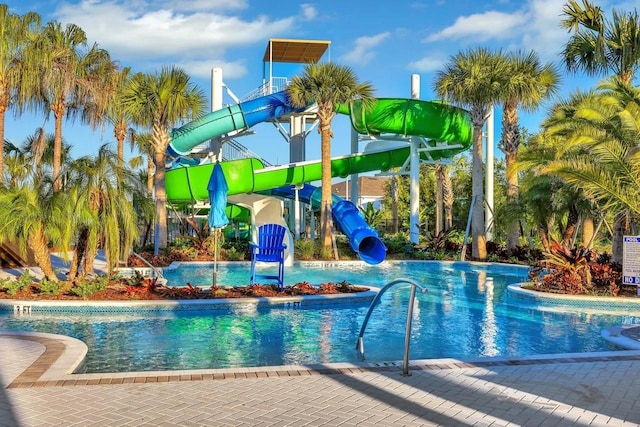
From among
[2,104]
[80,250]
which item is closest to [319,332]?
[80,250]

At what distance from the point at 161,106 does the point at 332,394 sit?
55.8 feet

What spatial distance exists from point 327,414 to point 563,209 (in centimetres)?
1522

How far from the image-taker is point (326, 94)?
21.1 m

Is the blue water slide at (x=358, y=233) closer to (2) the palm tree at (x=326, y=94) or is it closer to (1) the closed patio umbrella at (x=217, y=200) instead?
(2) the palm tree at (x=326, y=94)

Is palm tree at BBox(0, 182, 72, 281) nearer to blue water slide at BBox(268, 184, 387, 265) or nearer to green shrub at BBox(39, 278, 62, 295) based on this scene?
green shrub at BBox(39, 278, 62, 295)

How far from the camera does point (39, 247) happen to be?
35.0 feet

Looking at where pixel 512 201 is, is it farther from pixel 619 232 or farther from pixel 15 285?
pixel 15 285

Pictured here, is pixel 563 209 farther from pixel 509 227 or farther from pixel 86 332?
pixel 86 332

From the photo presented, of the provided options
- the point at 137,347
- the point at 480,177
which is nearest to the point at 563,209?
the point at 480,177

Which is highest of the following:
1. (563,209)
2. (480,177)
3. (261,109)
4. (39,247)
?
(261,109)

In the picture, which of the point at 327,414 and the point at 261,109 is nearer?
the point at 327,414

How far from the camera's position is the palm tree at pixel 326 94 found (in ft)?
69.1

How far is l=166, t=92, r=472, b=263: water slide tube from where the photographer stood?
21359 millimetres

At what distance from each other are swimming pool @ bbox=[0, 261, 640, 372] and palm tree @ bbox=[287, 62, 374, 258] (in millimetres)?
8794
